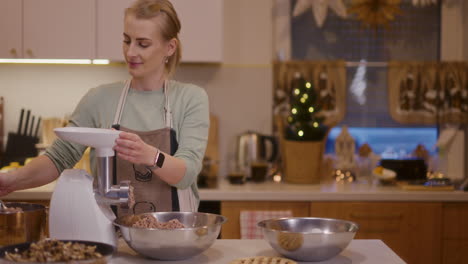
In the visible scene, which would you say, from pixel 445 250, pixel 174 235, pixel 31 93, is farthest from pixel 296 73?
pixel 174 235

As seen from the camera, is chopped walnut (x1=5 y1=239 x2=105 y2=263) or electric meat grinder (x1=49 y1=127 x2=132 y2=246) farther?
electric meat grinder (x1=49 y1=127 x2=132 y2=246)

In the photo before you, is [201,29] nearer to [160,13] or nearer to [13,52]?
[13,52]

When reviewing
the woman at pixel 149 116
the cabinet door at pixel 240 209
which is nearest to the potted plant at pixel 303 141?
the cabinet door at pixel 240 209

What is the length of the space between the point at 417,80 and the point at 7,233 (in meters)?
2.96

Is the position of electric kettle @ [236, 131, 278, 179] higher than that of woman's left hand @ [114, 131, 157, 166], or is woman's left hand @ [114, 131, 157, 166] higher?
woman's left hand @ [114, 131, 157, 166]

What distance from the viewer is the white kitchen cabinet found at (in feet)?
11.4

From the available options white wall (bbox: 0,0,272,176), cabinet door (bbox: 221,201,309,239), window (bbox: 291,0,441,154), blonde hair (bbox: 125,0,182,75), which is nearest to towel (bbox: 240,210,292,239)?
cabinet door (bbox: 221,201,309,239)

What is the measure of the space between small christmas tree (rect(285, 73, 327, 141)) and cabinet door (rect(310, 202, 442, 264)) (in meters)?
0.46

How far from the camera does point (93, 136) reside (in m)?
1.52

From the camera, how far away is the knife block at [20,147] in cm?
372

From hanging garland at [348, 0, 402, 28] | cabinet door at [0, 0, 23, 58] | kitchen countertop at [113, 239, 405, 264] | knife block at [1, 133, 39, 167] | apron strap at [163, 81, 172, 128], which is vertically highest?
hanging garland at [348, 0, 402, 28]

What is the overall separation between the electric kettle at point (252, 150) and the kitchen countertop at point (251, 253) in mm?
1811

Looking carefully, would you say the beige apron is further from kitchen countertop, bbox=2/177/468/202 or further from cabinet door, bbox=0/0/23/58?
cabinet door, bbox=0/0/23/58

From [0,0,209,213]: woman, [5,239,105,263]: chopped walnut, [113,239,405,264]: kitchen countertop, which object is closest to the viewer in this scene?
[5,239,105,263]: chopped walnut
